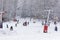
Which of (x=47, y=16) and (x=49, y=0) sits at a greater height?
(x=49, y=0)

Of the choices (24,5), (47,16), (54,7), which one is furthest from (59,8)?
(24,5)

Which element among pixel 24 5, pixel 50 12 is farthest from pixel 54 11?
pixel 24 5

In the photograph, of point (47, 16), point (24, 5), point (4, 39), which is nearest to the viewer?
point (4, 39)

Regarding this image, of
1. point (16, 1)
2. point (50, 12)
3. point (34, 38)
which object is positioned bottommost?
point (34, 38)

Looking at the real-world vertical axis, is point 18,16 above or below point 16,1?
below

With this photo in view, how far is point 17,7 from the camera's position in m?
7.71

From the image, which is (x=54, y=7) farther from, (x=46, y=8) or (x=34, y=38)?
(x=34, y=38)

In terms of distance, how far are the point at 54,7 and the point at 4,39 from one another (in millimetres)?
4562

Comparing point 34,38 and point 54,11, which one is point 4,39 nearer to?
point 34,38

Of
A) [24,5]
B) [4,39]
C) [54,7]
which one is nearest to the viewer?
[4,39]

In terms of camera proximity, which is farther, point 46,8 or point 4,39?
point 46,8

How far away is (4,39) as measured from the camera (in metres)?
3.42

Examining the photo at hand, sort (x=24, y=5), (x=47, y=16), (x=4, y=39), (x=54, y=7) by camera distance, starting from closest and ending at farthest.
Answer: (x=4, y=39) → (x=47, y=16) → (x=54, y=7) → (x=24, y=5)

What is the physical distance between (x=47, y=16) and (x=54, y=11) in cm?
53
